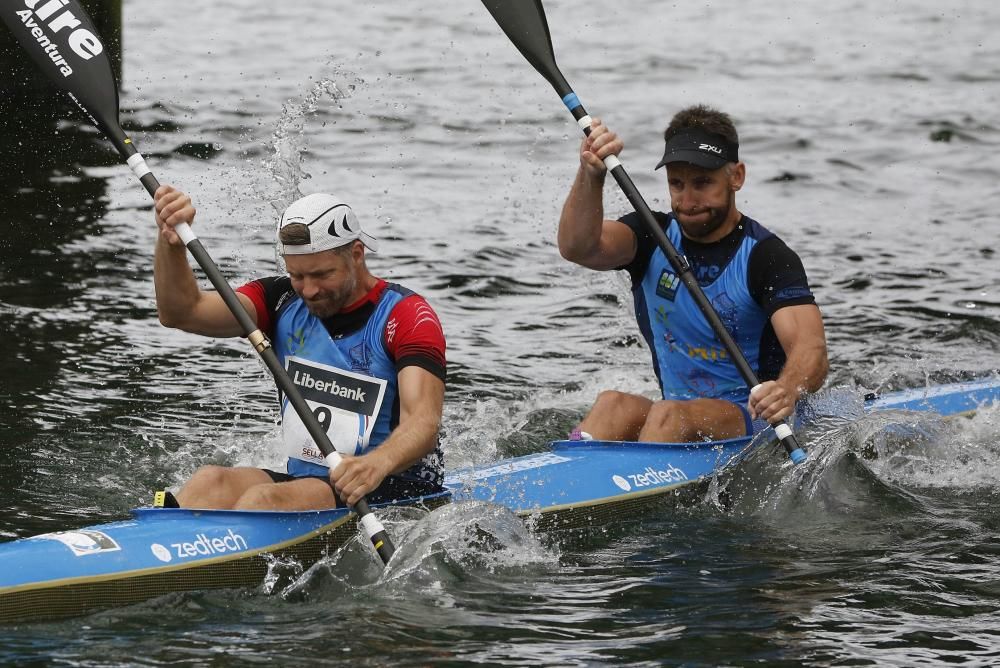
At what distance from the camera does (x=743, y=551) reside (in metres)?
6.14

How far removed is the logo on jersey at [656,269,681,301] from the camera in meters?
6.80

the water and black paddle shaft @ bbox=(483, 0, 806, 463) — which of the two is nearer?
the water

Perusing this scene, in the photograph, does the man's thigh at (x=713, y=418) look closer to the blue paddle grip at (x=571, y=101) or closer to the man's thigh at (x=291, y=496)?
the blue paddle grip at (x=571, y=101)

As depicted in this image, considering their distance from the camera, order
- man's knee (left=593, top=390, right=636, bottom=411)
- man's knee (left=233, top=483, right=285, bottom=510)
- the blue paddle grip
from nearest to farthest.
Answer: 1. man's knee (left=233, top=483, right=285, bottom=510)
2. man's knee (left=593, top=390, right=636, bottom=411)
3. the blue paddle grip

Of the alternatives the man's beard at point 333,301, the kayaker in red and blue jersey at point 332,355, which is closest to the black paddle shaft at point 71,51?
the kayaker in red and blue jersey at point 332,355

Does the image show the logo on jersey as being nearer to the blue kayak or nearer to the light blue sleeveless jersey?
the light blue sleeveless jersey

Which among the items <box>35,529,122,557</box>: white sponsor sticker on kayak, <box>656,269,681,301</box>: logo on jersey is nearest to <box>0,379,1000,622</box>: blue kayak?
<box>35,529,122,557</box>: white sponsor sticker on kayak

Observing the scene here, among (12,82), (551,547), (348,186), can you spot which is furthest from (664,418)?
(12,82)

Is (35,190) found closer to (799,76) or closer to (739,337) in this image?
(739,337)

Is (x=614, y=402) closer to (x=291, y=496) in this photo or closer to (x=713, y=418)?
(x=713, y=418)

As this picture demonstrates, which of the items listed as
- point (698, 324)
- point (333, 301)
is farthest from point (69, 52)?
point (698, 324)

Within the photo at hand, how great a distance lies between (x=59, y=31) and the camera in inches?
248

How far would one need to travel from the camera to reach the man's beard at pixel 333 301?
558 centimetres

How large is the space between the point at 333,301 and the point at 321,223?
0.31m
